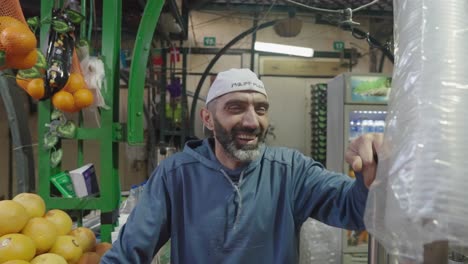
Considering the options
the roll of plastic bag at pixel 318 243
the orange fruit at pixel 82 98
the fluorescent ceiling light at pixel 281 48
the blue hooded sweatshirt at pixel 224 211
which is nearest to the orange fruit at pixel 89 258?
the blue hooded sweatshirt at pixel 224 211

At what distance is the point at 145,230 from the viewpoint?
1251mm

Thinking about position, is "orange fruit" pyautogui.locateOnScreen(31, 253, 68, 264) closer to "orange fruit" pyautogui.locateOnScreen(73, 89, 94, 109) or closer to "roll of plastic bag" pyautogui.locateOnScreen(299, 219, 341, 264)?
"orange fruit" pyautogui.locateOnScreen(73, 89, 94, 109)

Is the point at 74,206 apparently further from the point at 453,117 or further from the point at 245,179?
the point at 453,117

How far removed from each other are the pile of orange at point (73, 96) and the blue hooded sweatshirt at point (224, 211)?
519mm

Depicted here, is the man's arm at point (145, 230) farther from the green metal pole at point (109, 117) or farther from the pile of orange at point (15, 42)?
the pile of orange at point (15, 42)

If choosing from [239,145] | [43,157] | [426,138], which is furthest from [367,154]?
[43,157]

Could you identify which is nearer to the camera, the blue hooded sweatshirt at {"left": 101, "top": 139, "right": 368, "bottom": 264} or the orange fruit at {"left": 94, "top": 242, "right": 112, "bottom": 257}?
the blue hooded sweatshirt at {"left": 101, "top": 139, "right": 368, "bottom": 264}

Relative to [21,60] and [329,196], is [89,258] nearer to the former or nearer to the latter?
[21,60]

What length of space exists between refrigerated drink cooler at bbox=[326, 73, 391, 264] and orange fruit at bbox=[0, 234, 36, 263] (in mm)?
3044

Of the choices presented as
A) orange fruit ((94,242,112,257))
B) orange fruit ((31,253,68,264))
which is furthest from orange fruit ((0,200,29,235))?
orange fruit ((94,242,112,257))

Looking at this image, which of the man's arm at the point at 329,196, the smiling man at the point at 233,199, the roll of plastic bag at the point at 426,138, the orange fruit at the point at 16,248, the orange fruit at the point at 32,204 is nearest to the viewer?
the roll of plastic bag at the point at 426,138

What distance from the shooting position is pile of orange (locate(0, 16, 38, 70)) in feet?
3.54

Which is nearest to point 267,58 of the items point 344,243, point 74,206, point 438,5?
point 344,243

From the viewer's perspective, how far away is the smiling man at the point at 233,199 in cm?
128
